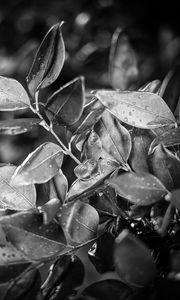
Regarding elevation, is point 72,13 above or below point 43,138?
above

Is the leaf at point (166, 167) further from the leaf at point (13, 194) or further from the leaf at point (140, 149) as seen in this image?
the leaf at point (13, 194)

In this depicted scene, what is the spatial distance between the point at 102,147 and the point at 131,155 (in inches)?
1.1

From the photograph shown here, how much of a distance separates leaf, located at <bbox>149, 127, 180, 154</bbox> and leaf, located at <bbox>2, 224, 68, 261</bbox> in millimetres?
121

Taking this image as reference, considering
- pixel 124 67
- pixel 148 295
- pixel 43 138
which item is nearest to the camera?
pixel 148 295

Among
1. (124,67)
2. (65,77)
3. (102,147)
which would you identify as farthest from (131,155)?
(65,77)

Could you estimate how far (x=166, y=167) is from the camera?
1.24 feet

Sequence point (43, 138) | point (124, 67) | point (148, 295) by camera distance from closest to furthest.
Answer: point (148, 295) → point (124, 67) → point (43, 138)

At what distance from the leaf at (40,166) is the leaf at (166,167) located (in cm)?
9

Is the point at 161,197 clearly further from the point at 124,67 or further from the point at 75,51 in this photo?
the point at 75,51

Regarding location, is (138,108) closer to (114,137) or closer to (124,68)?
(114,137)

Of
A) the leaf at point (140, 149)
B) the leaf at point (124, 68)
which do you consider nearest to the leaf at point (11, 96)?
the leaf at point (140, 149)

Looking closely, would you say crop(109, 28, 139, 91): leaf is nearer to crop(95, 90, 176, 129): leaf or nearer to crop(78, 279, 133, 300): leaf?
crop(95, 90, 176, 129): leaf

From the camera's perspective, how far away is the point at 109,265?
39 cm

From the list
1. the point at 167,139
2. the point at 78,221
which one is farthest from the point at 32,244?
the point at 167,139
